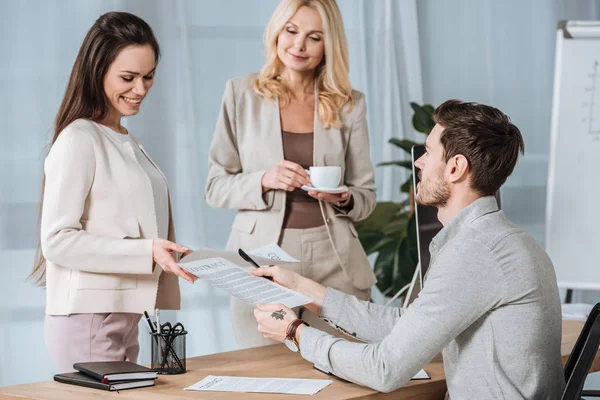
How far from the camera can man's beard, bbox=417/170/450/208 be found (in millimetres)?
1720

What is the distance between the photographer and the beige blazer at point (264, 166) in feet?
8.05

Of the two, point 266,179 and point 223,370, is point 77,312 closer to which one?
point 223,370

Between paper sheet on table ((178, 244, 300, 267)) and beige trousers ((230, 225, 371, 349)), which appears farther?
beige trousers ((230, 225, 371, 349))

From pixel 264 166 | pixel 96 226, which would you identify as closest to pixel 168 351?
pixel 96 226

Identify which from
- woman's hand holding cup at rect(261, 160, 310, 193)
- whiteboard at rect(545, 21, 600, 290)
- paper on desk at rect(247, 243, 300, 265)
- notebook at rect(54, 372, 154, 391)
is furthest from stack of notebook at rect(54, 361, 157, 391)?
whiteboard at rect(545, 21, 600, 290)

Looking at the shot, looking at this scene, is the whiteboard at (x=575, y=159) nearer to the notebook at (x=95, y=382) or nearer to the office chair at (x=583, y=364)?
the office chair at (x=583, y=364)

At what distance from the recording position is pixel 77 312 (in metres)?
1.94

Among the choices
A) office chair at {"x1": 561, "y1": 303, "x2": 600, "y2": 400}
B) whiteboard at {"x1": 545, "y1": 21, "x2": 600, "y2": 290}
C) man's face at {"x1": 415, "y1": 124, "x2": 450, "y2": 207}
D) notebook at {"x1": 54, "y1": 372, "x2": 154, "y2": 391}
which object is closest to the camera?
office chair at {"x1": 561, "y1": 303, "x2": 600, "y2": 400}

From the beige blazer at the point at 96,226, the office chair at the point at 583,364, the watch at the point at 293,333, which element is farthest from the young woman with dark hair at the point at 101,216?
the office chair at the point at 583,364

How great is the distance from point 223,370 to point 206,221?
218 cm

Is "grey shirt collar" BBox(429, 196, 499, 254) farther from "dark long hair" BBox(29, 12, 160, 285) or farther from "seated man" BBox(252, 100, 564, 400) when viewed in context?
"dark long hair" BBox(29, 12, 160, 285)

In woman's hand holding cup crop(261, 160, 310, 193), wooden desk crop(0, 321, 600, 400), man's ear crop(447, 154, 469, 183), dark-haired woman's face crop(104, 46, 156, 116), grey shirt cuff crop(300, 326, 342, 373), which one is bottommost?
wooden desk crop(0, 321, 600, 400)

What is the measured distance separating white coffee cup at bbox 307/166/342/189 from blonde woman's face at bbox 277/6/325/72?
16.2 inches

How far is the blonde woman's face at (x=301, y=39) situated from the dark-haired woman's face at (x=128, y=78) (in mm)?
548
